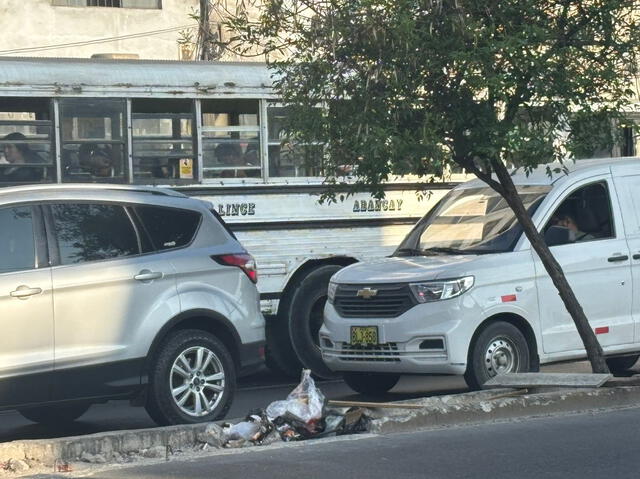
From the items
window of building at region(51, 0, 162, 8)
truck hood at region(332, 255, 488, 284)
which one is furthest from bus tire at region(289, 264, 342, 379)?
window of building at region(51, 0, 162, 8)

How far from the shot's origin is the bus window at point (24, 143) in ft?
39.4

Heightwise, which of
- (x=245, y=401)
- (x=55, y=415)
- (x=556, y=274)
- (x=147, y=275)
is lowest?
(x=245, y=401)

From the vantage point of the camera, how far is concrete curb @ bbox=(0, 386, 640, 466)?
26.9 feet

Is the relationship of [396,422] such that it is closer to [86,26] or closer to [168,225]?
[168,225]

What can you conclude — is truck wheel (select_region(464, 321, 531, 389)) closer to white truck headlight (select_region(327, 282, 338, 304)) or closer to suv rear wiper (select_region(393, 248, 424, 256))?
suv rear wiper (select_region(393, 248, 424, 256))

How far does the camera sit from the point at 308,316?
13242 mm

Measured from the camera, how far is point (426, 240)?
A: 39.7 ft

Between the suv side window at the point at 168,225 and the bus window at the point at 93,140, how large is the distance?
2625 millimetres

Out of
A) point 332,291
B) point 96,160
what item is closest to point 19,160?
point 96,160

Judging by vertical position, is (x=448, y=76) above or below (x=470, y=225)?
above

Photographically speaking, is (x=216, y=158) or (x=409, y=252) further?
(x=216, y=158)

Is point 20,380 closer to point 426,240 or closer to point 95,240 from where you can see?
point 95,240

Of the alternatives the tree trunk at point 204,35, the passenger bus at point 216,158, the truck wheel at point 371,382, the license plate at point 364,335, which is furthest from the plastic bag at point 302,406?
the tree trunk at point 204,35

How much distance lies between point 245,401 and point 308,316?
5.47 ft
